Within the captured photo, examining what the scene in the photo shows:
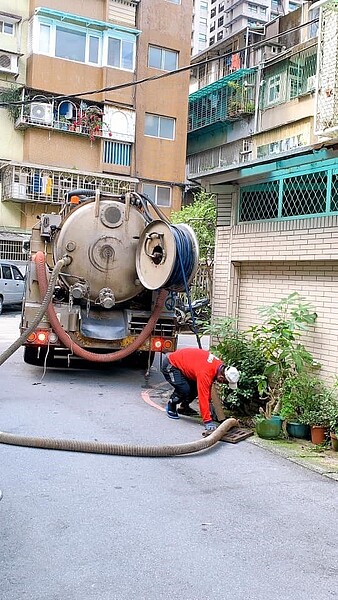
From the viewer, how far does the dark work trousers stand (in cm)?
732

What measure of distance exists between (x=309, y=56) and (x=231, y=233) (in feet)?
55.7

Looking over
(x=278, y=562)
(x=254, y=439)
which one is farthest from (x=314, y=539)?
(x=254, y=439)

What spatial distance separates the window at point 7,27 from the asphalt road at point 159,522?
2272cm

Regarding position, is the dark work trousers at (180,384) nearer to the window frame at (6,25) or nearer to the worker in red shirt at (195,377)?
the worker in red shirt at (195,377)

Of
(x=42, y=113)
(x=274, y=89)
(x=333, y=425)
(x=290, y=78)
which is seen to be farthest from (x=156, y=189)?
(x=333, y=425)

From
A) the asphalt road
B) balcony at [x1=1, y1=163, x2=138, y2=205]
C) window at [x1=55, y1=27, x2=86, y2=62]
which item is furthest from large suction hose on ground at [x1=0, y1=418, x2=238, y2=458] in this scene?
window at [x1=55, y1=27, x2=86, y2=62]

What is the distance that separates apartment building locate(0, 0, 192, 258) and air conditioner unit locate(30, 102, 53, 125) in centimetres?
4

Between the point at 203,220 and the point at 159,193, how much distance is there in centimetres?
907

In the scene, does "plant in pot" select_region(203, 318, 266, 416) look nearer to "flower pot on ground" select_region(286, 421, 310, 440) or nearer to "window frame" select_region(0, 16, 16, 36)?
"flower pot on ground" select_region(286, 421, 310, 440)

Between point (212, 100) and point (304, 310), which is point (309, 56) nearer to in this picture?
point (212, 100)

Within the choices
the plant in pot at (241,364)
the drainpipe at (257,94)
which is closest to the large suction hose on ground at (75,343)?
the plant in pot at (241,364)

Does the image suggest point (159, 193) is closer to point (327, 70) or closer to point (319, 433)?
point (327, 70)

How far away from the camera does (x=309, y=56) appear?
76.2 ft

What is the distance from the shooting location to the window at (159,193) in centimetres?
2822
